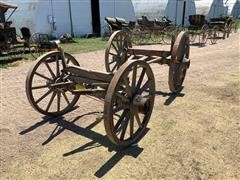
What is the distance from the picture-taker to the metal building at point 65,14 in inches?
662

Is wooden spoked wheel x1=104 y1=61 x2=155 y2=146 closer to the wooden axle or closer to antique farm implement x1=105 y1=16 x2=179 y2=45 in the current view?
the wooden axle

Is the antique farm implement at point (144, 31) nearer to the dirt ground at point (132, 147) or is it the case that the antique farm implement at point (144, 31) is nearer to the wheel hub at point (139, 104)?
the dirt ground at point (132, 147)

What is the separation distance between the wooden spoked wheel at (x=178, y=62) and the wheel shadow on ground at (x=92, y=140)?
5.62ft

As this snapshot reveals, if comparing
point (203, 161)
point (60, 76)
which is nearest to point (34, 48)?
point (60, 76)

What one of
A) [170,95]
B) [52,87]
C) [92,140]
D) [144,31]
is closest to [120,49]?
[170,95]

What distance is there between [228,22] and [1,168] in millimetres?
19753

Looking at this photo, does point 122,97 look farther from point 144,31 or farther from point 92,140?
point 144,31

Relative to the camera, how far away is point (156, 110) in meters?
5.38

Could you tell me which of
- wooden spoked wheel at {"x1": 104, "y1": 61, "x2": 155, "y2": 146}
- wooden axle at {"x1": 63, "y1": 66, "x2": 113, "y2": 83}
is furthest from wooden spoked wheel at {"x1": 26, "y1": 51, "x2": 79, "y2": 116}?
wooden spoked wheel at {"x1": 104, "y1": 61, "x2": 155, "y2": 146}

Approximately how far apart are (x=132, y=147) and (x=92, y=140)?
0.64m

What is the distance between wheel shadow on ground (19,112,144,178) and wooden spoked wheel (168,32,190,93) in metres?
1.71

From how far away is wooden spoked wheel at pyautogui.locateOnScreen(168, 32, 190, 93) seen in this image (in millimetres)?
5719

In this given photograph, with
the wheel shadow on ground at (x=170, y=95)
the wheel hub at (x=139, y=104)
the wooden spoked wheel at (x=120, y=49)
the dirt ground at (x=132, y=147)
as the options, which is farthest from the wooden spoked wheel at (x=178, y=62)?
the wheel hub at (x=139, y=104)

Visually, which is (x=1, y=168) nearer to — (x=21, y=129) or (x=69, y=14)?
(x=21, y=129)
